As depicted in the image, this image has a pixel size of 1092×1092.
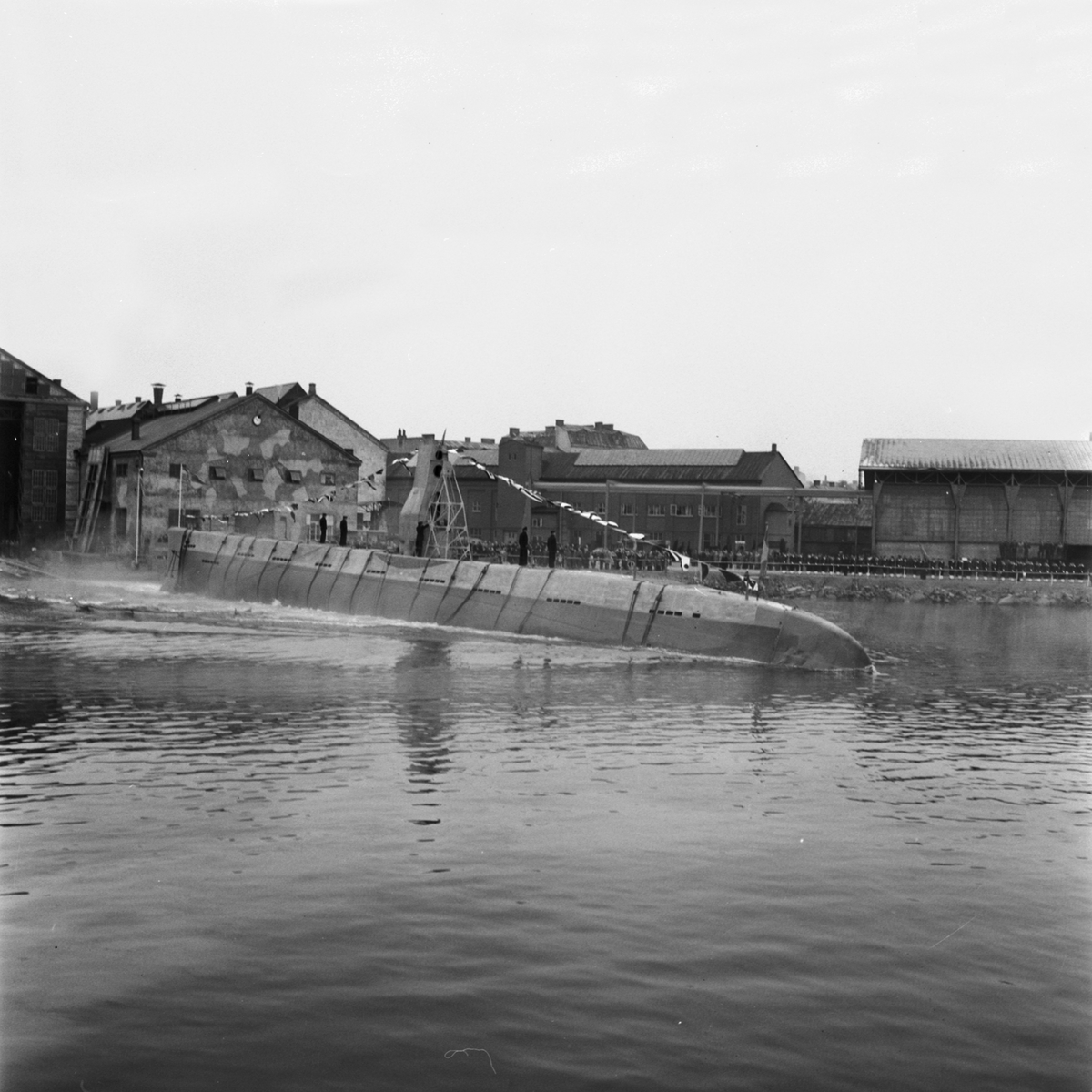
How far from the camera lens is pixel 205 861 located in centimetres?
1628

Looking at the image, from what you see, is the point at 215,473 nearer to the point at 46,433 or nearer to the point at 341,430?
the point at 46,433

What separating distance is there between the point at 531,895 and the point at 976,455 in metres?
93.3

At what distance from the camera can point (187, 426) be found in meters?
85.4

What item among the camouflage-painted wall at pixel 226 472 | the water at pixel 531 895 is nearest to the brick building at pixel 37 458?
the camouflage-painted wall at pixel 226 472

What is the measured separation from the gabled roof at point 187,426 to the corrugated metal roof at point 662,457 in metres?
41.9

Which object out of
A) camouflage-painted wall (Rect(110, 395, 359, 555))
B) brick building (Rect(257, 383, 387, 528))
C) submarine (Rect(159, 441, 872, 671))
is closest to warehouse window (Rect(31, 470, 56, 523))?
camouflage-painted wall (Rect(110, 395, 359, 555))

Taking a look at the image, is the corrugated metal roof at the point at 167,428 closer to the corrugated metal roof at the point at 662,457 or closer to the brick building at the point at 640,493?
the brick building at the point at 640,493

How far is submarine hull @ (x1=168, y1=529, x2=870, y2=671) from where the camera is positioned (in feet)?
139

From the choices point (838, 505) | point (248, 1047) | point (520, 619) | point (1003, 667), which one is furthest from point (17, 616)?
point (838, 505)

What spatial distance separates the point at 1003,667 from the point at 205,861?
3550 centimetres

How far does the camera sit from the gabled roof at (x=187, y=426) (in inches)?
3344

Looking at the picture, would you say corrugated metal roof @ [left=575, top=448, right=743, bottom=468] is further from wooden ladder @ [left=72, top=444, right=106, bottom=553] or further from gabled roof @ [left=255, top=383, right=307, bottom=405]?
wooden ladder @ [left=72, top=444, right=106, bottom=553]

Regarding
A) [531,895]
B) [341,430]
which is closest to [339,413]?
[341,430]

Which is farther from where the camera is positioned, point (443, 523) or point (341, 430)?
point (341, 430)
